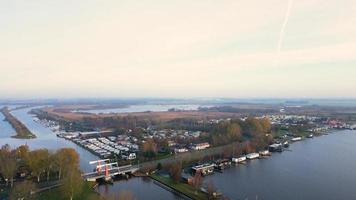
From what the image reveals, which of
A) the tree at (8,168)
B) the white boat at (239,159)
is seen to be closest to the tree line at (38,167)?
the tree at (8,168)

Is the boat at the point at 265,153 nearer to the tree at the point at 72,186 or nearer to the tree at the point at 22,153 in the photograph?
the tree at the point at 72,186

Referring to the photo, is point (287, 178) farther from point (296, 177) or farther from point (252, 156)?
point (252, 156)

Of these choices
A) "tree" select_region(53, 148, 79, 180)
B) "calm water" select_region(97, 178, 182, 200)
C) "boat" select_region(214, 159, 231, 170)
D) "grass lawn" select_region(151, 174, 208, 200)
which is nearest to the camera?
"grass lawn" select_region(151, 174, 208, 200)

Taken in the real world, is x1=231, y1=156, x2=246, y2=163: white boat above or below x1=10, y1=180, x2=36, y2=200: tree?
below

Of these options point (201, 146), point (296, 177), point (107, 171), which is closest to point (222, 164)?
point (296, 177)

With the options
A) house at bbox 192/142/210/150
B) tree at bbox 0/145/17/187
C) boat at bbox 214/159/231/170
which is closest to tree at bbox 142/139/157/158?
house at bbox 192/142/210/150

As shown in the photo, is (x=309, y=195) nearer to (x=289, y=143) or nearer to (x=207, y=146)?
(x=207, y=146)

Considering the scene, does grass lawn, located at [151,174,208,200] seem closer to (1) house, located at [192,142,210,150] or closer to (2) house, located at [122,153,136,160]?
(2) house, located at [122,153,136,160]
